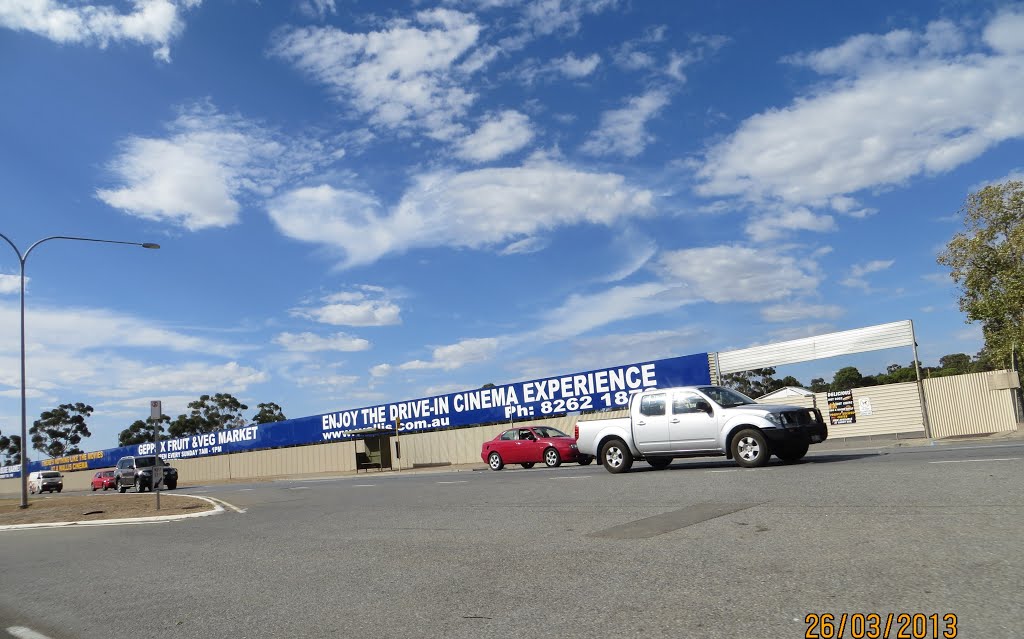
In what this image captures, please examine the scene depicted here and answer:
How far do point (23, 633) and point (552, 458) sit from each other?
20677 millimetres

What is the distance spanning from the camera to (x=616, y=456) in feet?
55.3

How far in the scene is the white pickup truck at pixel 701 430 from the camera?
14.4m

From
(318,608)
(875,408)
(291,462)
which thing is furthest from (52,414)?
(318,608)

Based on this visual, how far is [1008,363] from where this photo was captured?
1262 inches

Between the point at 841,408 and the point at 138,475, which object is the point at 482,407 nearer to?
the point at 138,475

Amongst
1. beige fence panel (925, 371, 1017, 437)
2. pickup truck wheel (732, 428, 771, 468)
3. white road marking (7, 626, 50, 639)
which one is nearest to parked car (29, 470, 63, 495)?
pickup truck wheel (732, 428, 771, 468)

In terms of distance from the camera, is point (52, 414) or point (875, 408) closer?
point (875, 408)

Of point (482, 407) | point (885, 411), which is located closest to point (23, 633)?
point (885, 411)

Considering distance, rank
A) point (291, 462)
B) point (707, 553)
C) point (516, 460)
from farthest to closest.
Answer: point (291, 462) → point (516, 460) → point (707, 553)

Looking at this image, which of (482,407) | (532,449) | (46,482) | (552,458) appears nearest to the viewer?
(552,458)

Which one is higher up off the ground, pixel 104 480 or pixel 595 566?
pixel 104 480

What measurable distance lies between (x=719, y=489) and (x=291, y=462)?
4982 cm

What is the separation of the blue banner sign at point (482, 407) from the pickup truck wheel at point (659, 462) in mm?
14896

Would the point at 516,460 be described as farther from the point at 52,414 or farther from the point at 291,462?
the point at 52,414
